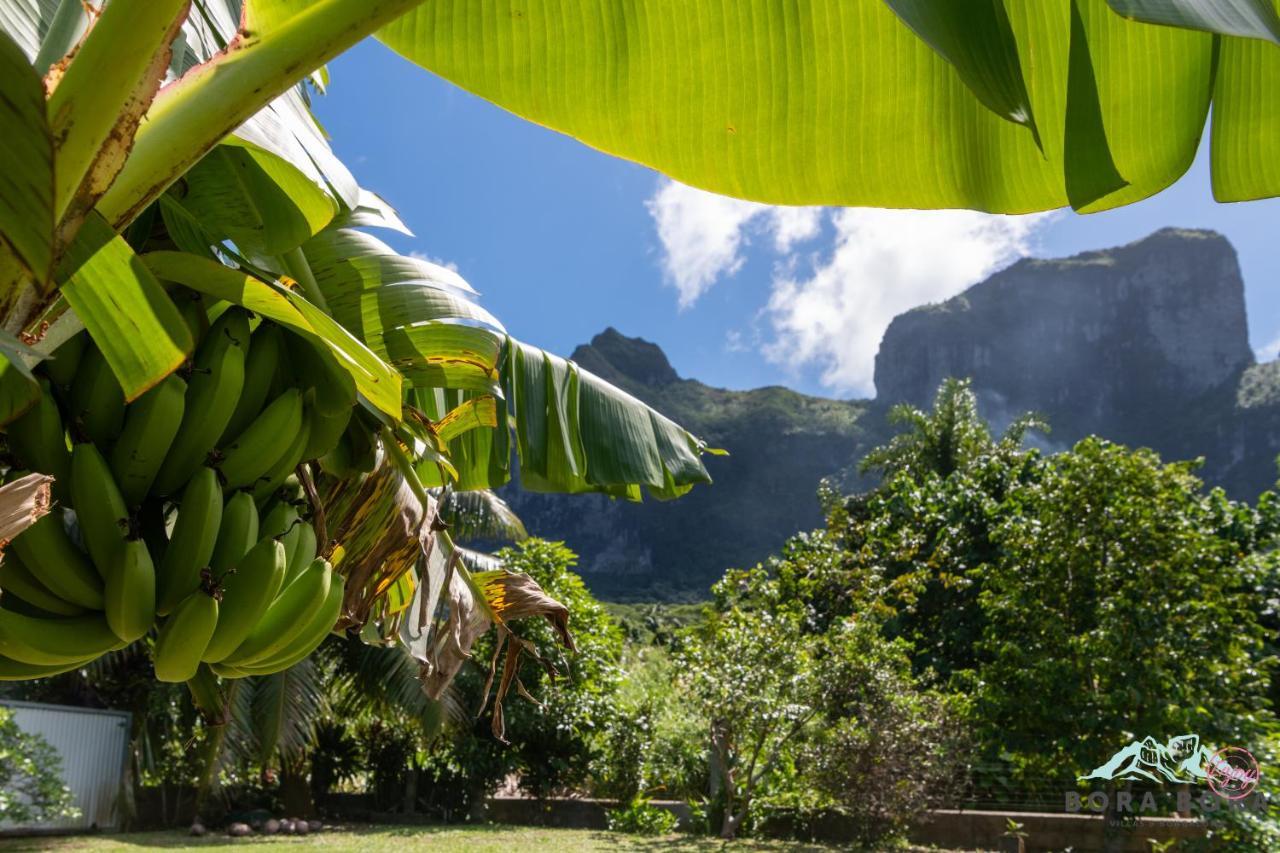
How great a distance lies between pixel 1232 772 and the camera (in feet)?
20.1

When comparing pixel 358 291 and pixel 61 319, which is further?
pixel 358 291

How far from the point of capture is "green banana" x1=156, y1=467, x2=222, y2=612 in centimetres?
110

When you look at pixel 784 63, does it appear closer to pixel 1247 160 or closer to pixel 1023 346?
pixel 1247 160

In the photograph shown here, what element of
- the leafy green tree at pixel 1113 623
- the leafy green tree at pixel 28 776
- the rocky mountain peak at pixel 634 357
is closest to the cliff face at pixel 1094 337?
the rocky mountain peak at pixel 634 357

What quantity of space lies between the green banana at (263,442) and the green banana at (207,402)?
0.13 ft

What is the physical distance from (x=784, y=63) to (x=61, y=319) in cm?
107

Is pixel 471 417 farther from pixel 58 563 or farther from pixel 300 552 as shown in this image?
pixel 58 563

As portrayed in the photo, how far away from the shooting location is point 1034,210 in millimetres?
1479

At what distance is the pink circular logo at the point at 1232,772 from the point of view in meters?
5.92

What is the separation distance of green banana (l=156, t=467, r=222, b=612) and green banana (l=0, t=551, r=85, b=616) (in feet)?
0.48

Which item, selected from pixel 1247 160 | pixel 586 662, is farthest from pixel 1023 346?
pixel 1247 160

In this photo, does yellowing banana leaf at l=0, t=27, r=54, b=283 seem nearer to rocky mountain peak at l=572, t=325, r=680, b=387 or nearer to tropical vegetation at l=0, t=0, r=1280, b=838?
tropical vegetation at l=0, t=0, r=1280, b=838

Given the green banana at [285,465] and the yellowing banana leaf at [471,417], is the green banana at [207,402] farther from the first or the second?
the yellowing banana leaf at [471,417]

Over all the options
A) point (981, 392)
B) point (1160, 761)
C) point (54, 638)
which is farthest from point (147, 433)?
point (981, 392)
